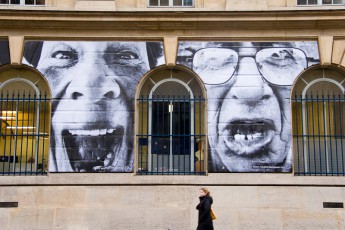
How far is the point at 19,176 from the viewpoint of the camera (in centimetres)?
1442

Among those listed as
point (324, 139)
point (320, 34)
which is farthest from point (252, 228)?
point (320, 34)

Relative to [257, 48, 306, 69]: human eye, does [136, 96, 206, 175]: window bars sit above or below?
below

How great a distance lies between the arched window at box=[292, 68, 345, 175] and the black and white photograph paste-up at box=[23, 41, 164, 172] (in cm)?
432

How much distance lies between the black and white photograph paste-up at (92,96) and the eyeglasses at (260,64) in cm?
130

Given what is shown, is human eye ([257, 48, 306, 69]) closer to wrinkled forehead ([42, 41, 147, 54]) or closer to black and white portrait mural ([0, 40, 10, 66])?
wrinkled forehead ([42, 41, 147, 54])

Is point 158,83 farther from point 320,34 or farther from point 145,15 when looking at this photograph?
point 320,34

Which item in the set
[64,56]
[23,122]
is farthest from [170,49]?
[23,122]

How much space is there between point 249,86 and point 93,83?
4428mm

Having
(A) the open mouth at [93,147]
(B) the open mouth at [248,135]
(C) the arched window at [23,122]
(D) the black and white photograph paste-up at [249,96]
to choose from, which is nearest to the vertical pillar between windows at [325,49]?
(D) the black and white photograph paste-up at [249,96]

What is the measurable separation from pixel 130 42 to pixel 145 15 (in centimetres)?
90

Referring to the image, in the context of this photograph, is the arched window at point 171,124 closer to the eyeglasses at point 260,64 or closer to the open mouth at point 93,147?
the eyeglasses at point 260,64

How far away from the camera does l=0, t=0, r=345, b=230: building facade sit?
14.1 meters

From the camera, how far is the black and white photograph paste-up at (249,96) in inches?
567

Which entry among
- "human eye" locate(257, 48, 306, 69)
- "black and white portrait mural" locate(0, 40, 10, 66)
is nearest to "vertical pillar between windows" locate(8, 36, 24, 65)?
"black and white portrait mural" locate(0, 40, 10, 66)
